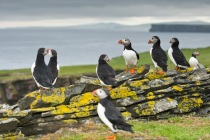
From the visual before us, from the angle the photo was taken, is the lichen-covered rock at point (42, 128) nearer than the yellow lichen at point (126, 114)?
Yes

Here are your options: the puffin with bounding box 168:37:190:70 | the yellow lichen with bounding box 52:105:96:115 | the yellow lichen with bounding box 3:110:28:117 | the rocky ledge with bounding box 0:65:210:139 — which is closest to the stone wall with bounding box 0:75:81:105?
the puffin with bounding box 168:37:190:70

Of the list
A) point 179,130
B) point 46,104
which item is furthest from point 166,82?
point 46,104

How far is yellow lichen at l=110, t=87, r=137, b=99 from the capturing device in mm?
20938

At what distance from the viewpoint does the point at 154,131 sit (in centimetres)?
1722

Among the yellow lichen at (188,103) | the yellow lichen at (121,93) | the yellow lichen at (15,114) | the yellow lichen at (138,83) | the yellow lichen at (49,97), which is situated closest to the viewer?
the yellow lichen at (15,114)

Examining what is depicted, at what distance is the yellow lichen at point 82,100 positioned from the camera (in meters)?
20.5

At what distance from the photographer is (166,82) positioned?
2241cm

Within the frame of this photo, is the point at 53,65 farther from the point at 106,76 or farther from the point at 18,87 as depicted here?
the point at 18,87

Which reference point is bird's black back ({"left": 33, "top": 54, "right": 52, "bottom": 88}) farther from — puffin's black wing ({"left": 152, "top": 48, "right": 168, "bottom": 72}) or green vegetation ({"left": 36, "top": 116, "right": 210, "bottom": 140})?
puffin's black wing ({"left": 152, "top": 48, "right": 168, "bottom": 72})

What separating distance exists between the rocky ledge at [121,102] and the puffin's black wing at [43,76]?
0.44 metres

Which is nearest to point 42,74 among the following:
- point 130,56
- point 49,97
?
point 49,97

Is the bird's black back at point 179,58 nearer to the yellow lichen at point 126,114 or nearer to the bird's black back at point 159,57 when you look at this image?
the bird's black back at point 159,57

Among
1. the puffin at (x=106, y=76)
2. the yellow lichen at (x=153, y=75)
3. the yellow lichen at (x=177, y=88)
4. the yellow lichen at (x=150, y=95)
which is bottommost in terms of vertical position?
the yellow lichen at (x=150, y=95)

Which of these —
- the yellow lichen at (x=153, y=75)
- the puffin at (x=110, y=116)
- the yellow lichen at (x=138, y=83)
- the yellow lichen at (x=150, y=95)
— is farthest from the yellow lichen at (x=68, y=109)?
the puffin at (x=110, y=116)
